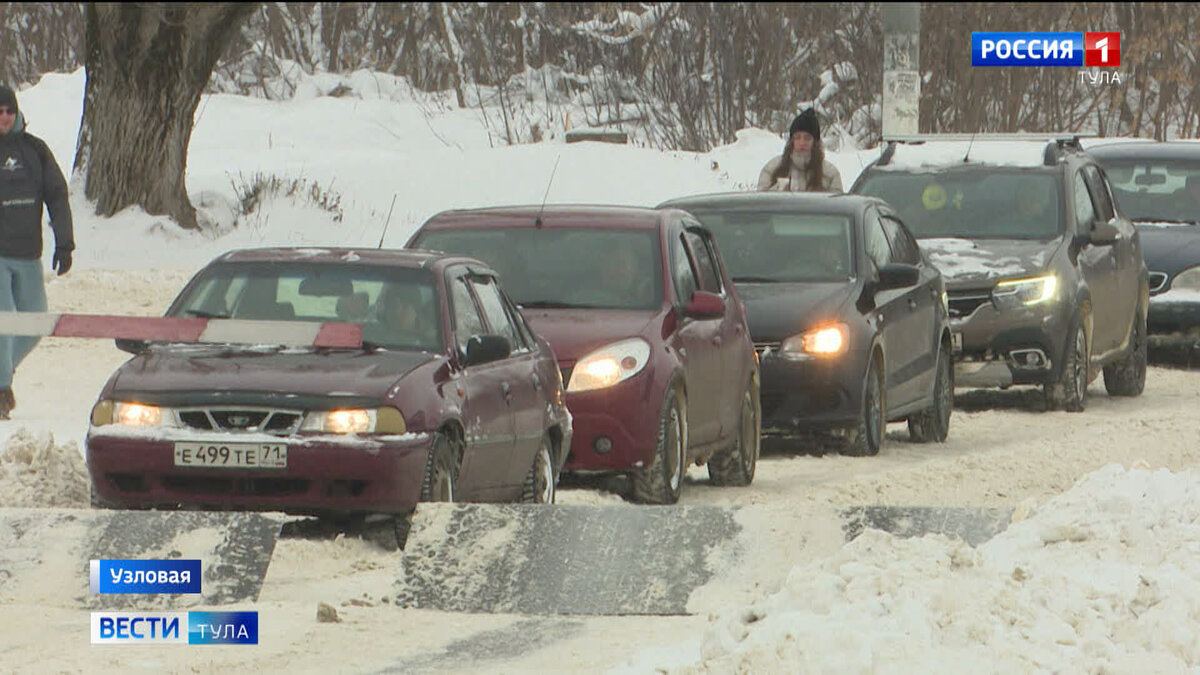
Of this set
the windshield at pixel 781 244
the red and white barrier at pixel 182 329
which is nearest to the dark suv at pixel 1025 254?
the windshield at pixel 781 244

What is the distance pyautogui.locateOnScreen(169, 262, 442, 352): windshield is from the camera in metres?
10.7

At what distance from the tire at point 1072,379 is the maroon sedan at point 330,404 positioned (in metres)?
7.17

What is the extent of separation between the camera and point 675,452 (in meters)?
12.5

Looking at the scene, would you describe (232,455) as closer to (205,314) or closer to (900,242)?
(205,314)

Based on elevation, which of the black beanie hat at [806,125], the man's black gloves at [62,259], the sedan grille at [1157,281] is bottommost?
the sedan grille at [1157,281]

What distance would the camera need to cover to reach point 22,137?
1553 centimetres

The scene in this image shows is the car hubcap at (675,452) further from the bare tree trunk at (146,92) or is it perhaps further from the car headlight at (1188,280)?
the bare tree trunk at (146,92)

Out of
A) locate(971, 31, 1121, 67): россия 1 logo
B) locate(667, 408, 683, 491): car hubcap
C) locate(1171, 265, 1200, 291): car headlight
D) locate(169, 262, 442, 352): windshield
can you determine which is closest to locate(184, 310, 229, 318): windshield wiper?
locate(169, 262, 442, 352): windshield

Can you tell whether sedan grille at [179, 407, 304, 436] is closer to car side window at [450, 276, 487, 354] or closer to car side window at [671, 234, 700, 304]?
car side window at [450, 276, 487, 354]

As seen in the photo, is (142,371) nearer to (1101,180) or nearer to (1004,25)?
(1101,180)

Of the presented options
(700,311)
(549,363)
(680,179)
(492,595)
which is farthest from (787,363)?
(680,179)

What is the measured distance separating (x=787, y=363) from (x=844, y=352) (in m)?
0.32

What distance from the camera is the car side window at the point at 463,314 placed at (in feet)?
35.4

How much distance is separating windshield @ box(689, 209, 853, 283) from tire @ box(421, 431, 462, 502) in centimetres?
515
